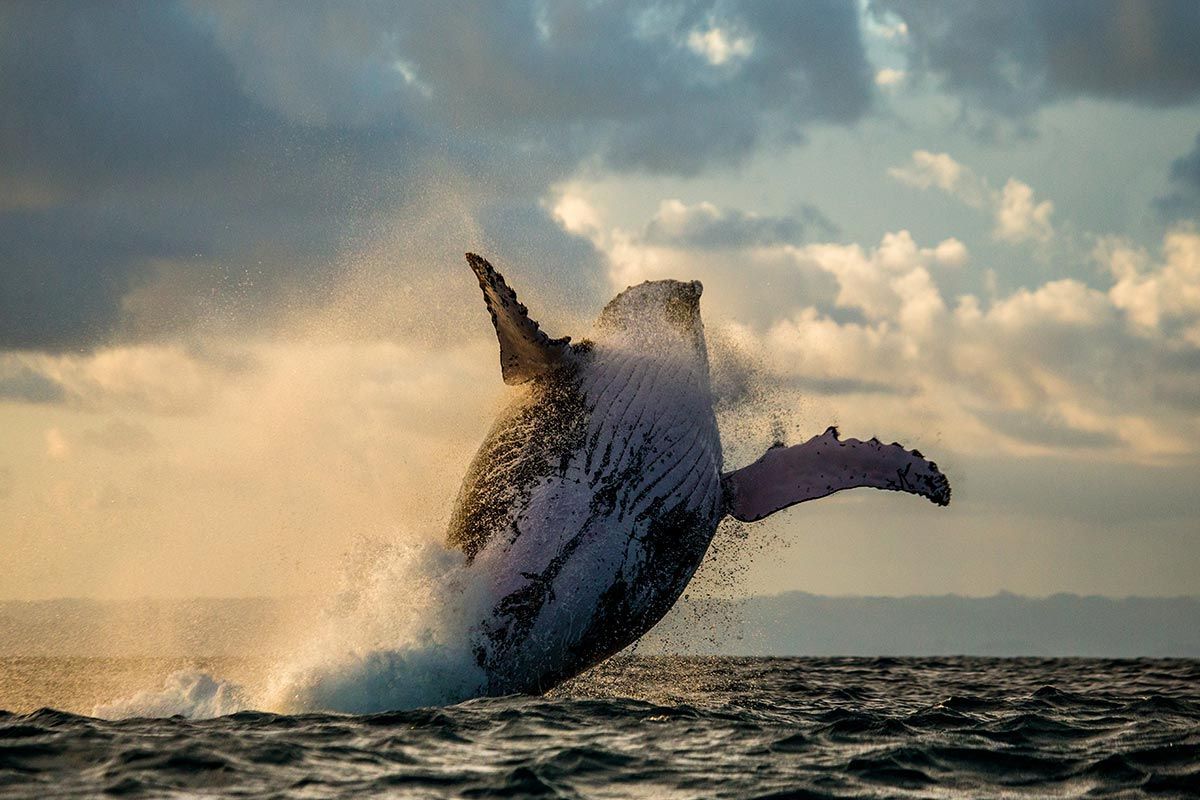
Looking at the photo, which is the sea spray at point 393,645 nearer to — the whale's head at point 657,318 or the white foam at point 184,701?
the white foam at point 184,701

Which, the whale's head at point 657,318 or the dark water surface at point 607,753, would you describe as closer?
the dark water surface at point 607,753

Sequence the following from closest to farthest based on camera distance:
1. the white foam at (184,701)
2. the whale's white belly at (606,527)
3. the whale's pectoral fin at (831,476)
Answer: the white foam at (184,701) < the whale's white belly at (606,527) < the whale's pectoral fin at (831,476)

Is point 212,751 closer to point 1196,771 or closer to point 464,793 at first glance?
point 464,793

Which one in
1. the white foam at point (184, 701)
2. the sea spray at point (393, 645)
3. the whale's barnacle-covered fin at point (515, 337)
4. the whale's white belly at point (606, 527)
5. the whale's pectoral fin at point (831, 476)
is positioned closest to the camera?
the sea spray at point (393, 645)

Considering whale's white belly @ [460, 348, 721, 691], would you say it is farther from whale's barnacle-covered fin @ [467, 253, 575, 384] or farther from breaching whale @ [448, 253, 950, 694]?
whale's barnacle-covered fin @ [467, 253, 575, 384]

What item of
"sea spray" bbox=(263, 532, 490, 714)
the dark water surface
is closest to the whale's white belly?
"sea spray" bbox=(263, 532, 490, 714)

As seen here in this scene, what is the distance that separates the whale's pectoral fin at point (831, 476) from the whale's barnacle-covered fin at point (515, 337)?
2476 millimetres

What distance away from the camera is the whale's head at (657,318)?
497 inches

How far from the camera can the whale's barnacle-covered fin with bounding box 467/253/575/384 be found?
11.4 metres

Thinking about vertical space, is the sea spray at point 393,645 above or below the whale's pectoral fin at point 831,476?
below

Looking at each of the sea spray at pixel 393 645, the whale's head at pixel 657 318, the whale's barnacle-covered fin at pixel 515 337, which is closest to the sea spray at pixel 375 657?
the sea spray at pixel 393 645

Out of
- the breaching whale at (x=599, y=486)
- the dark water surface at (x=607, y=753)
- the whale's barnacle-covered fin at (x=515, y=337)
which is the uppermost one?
the whale's barnacle-covered fin at (x=515, y=337)

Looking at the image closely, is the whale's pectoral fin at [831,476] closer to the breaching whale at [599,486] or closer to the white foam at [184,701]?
the breaching whale at [599,486]

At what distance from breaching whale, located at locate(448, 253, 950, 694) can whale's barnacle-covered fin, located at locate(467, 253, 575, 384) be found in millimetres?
14
